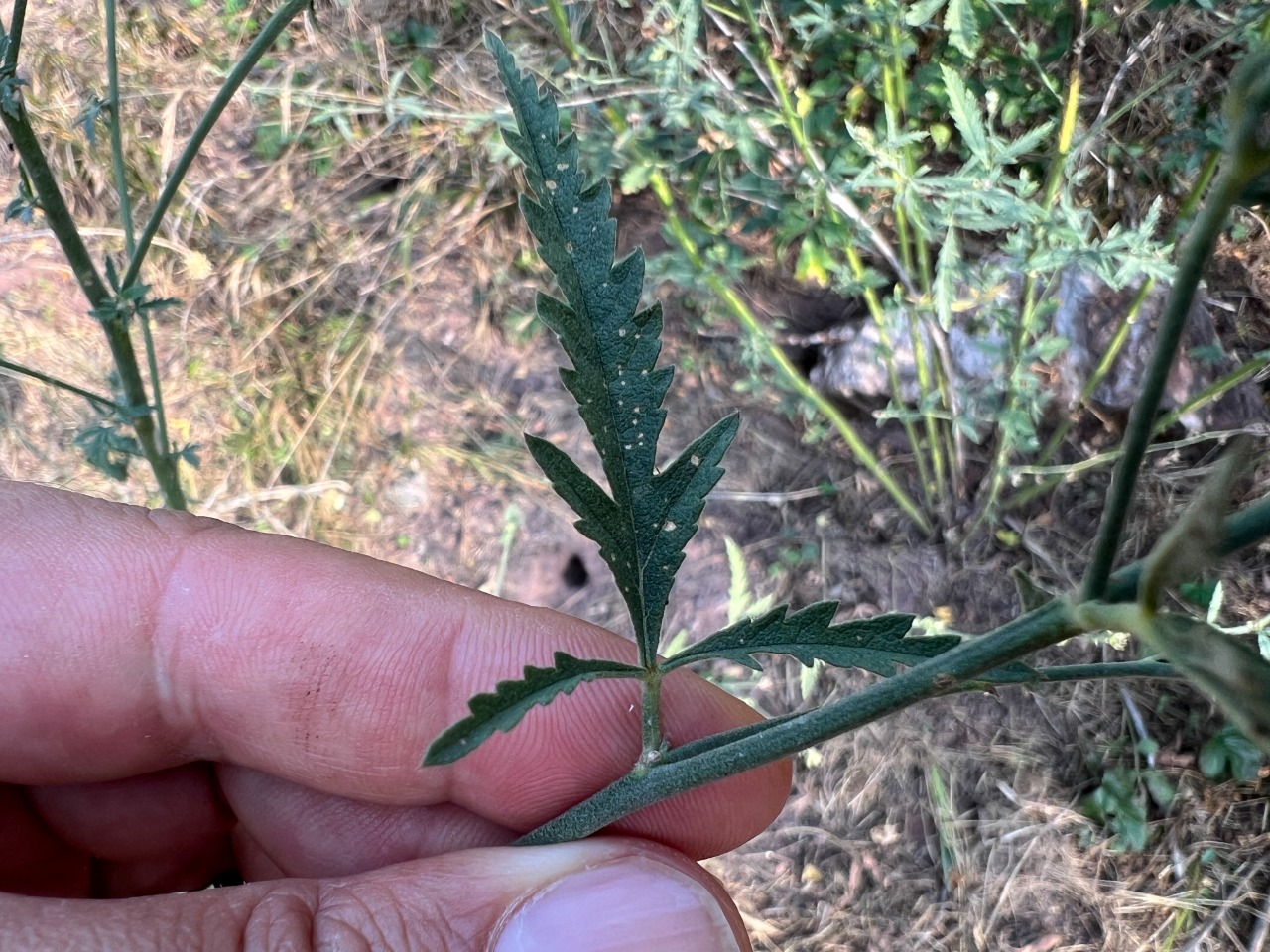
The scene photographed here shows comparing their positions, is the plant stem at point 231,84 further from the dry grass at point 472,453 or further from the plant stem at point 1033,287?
the dry grass at point 472,453

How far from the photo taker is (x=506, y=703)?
119cm

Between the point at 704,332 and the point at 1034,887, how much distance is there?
2.48 metres

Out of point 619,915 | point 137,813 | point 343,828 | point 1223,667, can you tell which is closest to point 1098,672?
point 1223,667

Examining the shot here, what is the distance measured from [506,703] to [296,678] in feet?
3.49

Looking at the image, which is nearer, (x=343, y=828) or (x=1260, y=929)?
(x=343, y=828)

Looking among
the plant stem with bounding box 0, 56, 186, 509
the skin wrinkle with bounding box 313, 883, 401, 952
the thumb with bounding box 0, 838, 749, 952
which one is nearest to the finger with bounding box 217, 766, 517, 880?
the thumb with bounding box 0, 838, 749, 952

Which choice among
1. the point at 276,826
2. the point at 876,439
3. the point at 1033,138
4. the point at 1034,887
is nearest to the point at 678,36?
the point at 1033,138

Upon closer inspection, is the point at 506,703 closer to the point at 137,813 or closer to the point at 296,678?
the point at 296,678

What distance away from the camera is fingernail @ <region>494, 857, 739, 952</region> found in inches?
65.2

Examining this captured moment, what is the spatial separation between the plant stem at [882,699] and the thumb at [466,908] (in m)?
0.19

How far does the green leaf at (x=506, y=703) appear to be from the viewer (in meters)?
1.12

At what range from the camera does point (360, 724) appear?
2.07 m

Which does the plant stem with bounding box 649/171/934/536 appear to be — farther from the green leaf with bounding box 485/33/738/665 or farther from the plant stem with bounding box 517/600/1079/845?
the plant stem with bounding box 517/600/1079/845

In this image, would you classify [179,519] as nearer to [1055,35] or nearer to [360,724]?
[360,724]
